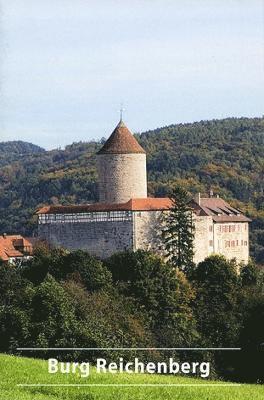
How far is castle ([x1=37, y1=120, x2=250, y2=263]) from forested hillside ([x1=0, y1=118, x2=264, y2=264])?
1378 inches

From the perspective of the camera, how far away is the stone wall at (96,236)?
47156 millimetres

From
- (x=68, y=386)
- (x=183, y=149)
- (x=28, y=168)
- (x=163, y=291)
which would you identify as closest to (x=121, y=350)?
(x=68, y=386)

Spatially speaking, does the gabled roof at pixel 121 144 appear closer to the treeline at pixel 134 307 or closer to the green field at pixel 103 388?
the treeline at pixel 134 307

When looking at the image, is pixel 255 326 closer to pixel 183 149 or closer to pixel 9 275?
pixel 9 275

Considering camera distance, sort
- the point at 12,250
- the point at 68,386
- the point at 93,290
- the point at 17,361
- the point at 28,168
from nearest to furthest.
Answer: the point at 68,386
the point at 17,361
the point at 93,290
the point at 12,250
the point at 28,168

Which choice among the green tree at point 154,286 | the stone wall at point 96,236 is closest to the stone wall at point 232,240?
the stone wall at point 96,236

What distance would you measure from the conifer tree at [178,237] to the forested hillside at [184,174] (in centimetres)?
3727

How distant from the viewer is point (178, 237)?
47.5 metres

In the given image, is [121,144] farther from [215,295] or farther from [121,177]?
[215,295]

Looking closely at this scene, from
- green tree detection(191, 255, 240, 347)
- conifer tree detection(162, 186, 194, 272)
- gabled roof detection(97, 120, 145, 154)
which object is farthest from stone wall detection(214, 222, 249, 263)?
gabled roof detection(97, 120, 145, 154)

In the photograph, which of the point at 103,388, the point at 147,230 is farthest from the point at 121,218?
the point at 103,388

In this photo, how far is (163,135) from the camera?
14375 centimetres

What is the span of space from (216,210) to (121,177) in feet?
24.7

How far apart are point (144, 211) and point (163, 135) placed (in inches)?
3816
